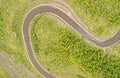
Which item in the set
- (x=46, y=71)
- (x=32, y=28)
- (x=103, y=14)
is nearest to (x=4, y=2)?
(x=32, y=28)

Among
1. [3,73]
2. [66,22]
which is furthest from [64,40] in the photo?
[3,73]

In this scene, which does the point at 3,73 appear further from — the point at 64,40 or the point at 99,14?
the point at 99,14

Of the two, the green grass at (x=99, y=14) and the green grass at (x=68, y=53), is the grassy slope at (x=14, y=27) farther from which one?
the green grass at (x=99, y=14)

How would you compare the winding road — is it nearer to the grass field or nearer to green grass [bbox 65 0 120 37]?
the grass field

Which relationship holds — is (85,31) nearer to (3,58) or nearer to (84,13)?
(84,13)

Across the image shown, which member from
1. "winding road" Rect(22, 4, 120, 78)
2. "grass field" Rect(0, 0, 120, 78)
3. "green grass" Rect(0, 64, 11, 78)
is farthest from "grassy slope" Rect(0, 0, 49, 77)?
"green grass" Rect(0, 64, 11, 78)
